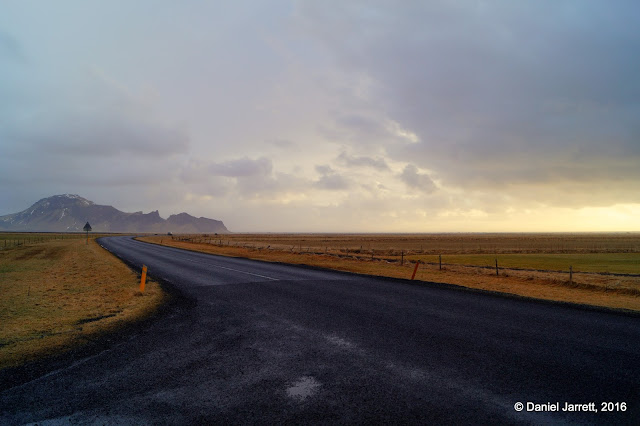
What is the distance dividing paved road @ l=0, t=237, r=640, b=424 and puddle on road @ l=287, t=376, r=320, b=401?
0.02m

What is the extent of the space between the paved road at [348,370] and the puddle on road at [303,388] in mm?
20

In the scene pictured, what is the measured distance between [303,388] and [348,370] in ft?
3.21

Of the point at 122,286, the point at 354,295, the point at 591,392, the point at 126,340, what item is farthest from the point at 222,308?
the point at 591,392

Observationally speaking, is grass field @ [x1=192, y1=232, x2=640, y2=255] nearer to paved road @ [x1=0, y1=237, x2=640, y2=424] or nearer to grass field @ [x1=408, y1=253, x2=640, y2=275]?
grass field @ [x1=408, y1=253, x2=640, y2=275]

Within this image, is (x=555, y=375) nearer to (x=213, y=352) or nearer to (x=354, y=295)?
(x=213, y=352)

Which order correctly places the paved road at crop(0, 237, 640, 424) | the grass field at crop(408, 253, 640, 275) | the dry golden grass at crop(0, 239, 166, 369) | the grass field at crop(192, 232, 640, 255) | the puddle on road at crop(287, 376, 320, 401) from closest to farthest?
the paved road at crop(0, 237, 640, 424)
the puddle on road at crop(287, 376, 320, 401)
the dry golden grass at crop(0, 239, 166, 369)
the grass field at crop(408, 253, 640, 275)
the grass field at crop(192, 232, 640, 255)

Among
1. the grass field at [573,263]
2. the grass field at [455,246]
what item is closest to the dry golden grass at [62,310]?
the grass field at [573,263]

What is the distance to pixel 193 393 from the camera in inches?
195

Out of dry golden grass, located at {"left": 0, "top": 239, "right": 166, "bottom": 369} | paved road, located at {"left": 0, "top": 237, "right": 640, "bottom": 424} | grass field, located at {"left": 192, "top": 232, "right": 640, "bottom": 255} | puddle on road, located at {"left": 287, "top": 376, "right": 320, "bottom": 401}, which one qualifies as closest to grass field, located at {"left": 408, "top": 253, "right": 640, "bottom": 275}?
grass field, located at {"left": 192, "top": 232, "right": 640, "bottom": 255}

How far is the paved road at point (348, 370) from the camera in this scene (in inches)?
173

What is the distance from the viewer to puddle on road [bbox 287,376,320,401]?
4797 mm

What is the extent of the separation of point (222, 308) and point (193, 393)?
5937 mm

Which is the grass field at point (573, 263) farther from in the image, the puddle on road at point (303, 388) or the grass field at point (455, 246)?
the puddle on road at point (303, 388)

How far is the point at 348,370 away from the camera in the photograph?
5.67m
